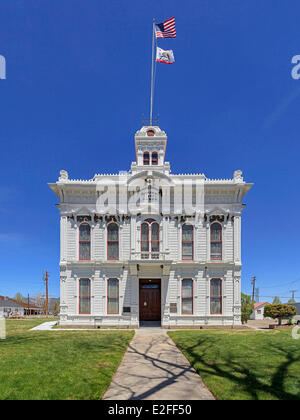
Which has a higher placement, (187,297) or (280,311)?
(187,297)

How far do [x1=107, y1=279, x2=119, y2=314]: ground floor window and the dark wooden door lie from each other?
5.83 ft

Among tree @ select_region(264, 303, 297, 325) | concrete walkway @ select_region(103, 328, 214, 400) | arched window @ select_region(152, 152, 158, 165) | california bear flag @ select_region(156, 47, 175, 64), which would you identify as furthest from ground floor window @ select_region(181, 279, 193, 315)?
california bear flag @ select_region(156, 47, 175, 64)

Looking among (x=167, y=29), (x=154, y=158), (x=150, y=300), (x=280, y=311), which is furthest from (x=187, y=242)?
(x=167, y=29)

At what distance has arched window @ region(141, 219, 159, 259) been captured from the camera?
20469 millimetres

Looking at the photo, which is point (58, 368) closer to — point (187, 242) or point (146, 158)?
point (187, 242)

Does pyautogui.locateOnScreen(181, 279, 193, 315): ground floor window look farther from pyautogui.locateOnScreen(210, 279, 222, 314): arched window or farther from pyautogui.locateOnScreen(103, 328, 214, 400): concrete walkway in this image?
pyautogui.locateOnScreen(103, 328, 214, 400): concrete walkway

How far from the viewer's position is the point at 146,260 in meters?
19.1

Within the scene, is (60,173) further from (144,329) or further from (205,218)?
(144,329)

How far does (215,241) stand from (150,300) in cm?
646

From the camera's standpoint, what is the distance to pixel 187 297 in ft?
66.5

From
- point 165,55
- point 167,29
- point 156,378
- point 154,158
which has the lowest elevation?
point 156,378

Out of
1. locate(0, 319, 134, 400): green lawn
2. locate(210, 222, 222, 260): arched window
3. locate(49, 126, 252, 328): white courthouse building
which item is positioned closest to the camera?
locate(0, 319, 134, 400): green lawn
